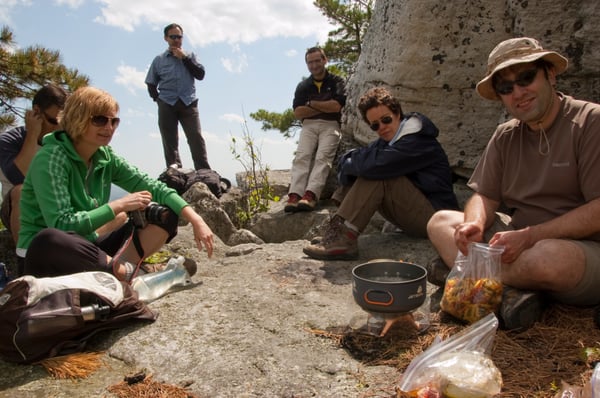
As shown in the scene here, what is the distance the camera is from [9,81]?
25.4 feet

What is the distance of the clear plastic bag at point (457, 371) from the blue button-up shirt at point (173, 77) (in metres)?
7.09

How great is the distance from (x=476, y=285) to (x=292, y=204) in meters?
4.12

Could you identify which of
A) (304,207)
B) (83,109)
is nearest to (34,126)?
(83,109)

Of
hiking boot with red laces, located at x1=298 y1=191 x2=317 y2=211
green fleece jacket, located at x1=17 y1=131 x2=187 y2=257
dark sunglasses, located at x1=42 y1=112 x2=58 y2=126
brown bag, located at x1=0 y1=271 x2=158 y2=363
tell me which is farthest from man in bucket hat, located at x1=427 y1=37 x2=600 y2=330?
dark sunglasses, located at x1=42 y1=112 x2=58 y2=126

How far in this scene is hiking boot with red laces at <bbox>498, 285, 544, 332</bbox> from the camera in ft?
9.83

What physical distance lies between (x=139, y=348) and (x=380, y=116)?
3.01 m

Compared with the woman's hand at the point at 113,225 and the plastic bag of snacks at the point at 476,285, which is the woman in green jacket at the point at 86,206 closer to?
the woman's hand at the point at 113,225

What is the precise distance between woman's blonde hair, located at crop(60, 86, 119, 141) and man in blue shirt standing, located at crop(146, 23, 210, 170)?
195 inches

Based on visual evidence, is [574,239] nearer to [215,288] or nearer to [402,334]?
[402,334]

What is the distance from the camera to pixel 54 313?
300cm

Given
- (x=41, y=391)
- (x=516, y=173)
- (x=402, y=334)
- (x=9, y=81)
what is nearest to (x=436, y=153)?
(x=516, y=173)

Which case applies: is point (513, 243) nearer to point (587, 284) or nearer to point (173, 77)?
point (587, 284)

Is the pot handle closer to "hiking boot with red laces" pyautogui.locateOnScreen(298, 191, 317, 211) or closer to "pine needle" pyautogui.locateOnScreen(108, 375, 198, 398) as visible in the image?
"pine needle" pyautogui.locateOnScreen(108, 375, 198, 398)

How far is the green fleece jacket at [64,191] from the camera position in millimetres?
3539
